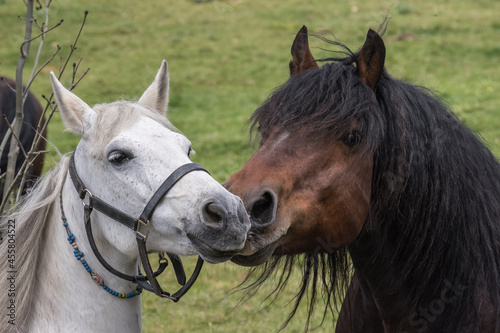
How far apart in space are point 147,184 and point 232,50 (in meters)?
11.9

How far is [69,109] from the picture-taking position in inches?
105

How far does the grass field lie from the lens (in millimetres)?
10641

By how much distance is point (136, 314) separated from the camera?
2.80 m

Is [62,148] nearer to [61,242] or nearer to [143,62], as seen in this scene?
[143,62]

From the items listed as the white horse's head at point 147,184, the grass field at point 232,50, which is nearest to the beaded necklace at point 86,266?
the white horse's head at point 147,184

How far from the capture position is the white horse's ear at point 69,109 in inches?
104

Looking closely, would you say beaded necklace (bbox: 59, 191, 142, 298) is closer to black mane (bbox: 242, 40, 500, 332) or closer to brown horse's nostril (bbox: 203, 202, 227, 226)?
brown horse's nostril (bbox: 203, 202, 227, 226)

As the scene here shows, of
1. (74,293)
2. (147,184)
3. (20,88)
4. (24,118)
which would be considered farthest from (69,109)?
(24,118)

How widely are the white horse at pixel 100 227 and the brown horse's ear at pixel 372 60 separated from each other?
2.67 ft

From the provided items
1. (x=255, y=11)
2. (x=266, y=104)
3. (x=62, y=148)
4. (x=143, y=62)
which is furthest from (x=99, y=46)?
(x=266, y=104)

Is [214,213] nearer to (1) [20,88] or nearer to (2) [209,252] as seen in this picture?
(2) [209,252]

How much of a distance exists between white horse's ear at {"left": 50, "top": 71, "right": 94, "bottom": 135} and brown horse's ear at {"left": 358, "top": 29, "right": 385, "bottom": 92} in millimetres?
1159

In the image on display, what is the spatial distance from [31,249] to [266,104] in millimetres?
1190

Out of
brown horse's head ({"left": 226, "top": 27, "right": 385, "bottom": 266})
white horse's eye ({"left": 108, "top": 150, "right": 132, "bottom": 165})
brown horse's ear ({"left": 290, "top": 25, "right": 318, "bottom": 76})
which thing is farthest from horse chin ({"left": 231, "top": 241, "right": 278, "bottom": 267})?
brown horse's ear ({"left": 290, "top": 25, "right": 318, "bottom": 76})
